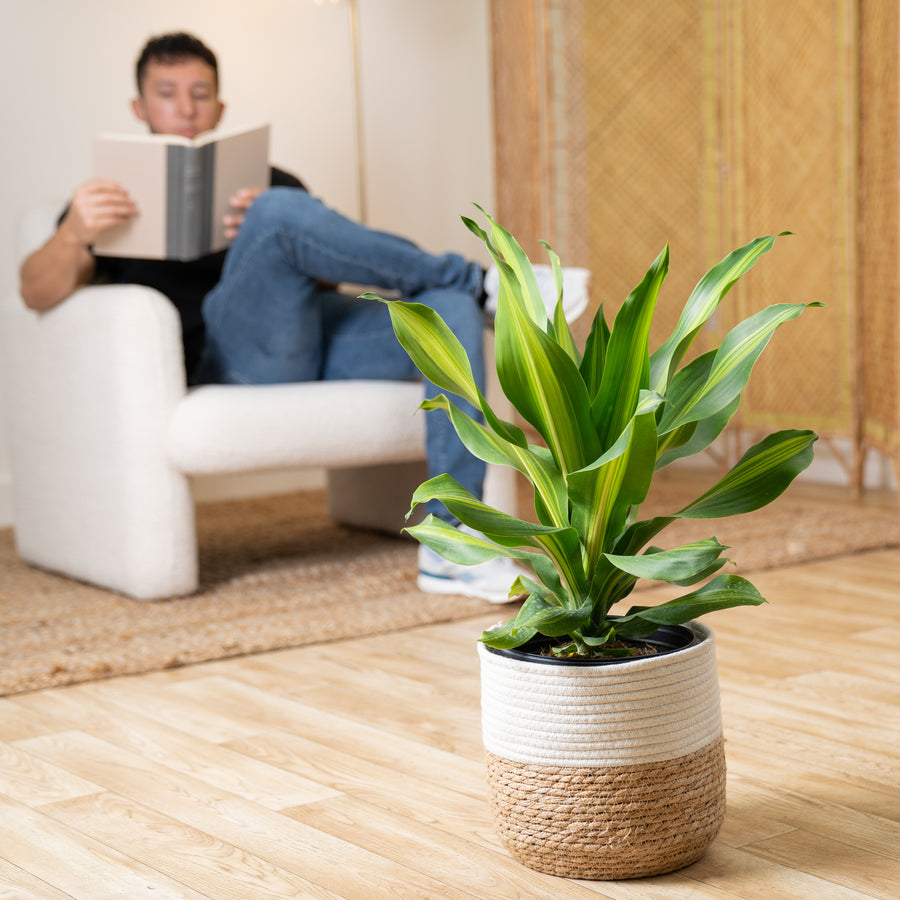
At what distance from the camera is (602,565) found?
0.96m

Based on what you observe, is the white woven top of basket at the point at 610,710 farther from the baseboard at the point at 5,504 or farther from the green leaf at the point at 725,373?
the baseboard at the point at 5,504

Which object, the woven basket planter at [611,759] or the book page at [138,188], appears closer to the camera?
the woven basket planter at [611,759]

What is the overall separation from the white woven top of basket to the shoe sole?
996 millimetres

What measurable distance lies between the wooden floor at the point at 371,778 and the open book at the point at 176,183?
0.84 m

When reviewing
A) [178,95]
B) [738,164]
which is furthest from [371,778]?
[738,164]

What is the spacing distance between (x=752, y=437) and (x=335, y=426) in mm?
1707

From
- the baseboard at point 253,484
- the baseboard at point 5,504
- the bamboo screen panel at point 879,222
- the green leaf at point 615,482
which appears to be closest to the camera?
the green leaf at point 615,482

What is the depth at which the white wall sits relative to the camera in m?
3.09

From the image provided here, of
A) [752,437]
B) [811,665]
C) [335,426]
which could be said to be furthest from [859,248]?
[811,665]

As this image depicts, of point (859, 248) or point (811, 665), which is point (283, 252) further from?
point (859, 248)

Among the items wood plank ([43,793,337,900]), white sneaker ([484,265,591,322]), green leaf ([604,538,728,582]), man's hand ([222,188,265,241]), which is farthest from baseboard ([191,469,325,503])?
green leaf ([604,538,728,582])

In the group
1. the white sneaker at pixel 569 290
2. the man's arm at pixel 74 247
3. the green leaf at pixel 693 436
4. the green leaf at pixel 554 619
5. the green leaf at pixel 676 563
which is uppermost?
the man's arm at pixel 74 247

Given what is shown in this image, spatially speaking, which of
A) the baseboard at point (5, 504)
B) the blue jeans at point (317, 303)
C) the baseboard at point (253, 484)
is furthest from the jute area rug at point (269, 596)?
the baseboard at point (253, 484)

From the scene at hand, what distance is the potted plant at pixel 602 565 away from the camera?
92 centimetres
